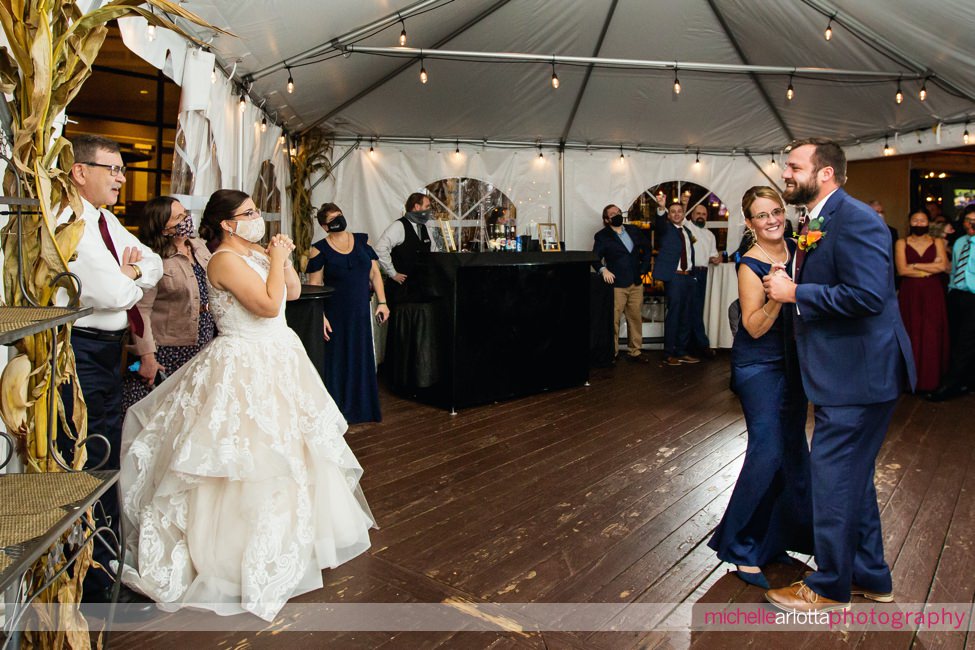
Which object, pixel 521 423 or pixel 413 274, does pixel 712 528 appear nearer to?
pixel 521 423

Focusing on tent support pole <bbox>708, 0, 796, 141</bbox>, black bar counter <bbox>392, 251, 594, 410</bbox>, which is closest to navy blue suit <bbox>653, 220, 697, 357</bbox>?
tent support pole <bbox>708, 0, 796, 141</bbox>

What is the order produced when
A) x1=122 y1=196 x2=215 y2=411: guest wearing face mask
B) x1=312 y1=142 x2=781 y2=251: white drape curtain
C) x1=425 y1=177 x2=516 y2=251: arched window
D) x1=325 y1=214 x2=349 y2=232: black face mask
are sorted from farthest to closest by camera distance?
x1=425 y1=177 x2=516 y2=251: arched window < x1=312 y1=142 x2=781 y2=251: white drape curtain < x1=325 y1=214 x2=349 y2=232: black face mask < x1=122 y1=196 x2=215 y2=411: guest wearing face mask

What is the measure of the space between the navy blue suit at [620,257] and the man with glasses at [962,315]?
2998 millimetres

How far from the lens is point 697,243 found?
27.6ft

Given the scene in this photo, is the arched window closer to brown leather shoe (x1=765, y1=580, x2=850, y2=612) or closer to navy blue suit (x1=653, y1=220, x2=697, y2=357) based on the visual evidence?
navy blue suit (x1=653, y1=220, x2=697, y2=357)

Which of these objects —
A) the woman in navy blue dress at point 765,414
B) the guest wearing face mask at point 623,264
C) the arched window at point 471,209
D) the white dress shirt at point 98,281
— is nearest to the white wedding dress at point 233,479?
the white dress shirt at point 98,281

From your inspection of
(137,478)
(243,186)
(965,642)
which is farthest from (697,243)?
(137,478)

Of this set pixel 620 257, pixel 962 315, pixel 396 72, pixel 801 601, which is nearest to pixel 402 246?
pixel 396 72

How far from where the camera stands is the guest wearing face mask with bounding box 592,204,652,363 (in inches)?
302

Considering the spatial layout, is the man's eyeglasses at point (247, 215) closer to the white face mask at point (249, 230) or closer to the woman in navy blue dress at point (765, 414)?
the white face mask at point (249, 230)

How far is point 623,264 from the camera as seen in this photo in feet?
25.2

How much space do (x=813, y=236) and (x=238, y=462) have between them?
218cm

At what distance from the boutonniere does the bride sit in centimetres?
192

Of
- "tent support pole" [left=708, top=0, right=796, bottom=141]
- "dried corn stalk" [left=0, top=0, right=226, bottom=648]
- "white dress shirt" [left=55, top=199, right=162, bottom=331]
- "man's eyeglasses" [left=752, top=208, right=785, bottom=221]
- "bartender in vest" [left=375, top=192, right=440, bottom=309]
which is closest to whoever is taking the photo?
"dried corn stalk" [left=0, top=0, right=226, bottom=648]
